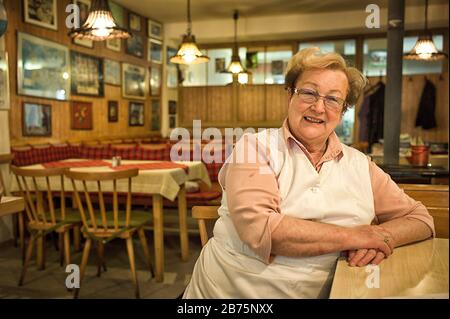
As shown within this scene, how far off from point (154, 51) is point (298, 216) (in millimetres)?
7191

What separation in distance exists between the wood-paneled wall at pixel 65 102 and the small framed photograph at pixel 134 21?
10 centimetres

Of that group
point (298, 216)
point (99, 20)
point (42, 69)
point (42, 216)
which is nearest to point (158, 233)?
point (42, 216)

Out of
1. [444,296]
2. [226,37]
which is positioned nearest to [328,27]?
[226,37]

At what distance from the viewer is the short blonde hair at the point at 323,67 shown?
1.25 meters

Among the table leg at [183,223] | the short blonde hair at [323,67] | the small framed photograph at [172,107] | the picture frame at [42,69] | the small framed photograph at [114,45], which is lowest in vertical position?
the table leg at [183,223]

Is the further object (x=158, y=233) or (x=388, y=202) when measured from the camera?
(x=158, y=233)

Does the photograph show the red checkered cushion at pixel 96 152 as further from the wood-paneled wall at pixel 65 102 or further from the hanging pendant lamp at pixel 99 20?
the hanging pendant lamp at pixel 99 20

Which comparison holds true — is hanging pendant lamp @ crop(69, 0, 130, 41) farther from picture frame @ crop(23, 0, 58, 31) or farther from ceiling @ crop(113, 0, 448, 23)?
ceiling @ crop(113, 0, 448, 23)

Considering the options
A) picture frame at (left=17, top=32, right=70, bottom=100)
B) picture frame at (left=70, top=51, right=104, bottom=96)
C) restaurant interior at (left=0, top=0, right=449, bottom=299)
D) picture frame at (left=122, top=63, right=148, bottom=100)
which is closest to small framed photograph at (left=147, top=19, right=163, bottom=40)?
restaurant interior at (left=0, top=0, right=449, bottom=299)

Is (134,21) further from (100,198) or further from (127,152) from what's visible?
(100,198)

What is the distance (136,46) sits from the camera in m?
7.29

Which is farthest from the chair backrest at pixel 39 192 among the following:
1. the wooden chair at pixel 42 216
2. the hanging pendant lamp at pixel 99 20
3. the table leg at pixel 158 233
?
the hanging pendant lamp at pixel 99 20

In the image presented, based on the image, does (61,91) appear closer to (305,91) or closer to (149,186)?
(149,186)
